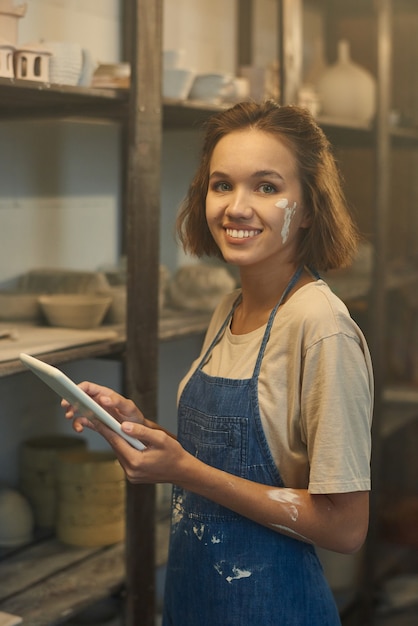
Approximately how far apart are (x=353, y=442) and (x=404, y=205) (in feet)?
9.35

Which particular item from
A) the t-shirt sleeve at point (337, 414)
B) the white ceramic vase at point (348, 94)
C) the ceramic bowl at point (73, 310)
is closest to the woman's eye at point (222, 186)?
the t-shirt sleeve at point (337, 414)

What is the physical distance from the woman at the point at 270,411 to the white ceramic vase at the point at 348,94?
1582mm

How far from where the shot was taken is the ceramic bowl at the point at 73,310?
2141 mm

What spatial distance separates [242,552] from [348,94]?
199 centimetres

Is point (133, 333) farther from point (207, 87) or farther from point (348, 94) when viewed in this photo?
point (348, 94)

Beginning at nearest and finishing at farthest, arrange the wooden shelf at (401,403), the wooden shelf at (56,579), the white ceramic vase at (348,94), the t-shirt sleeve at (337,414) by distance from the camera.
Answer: the t-shirt sleeve at (337,414), the wooden shelf at (56,579), the white ceramic vase at (348,94), the wooden shelf at (401,403)

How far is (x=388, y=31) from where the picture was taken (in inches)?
125

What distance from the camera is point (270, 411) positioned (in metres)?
1.48

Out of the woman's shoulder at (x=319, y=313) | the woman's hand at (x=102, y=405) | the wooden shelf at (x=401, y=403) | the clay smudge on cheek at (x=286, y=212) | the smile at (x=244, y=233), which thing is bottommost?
the wooden shelf at (x=401, y=403)

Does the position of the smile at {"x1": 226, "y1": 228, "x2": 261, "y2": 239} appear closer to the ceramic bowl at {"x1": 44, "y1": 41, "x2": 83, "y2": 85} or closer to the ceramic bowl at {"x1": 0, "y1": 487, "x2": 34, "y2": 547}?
the ceramic bowl at {"x1": 44, "y1": 41, "x2": 83, "y2": 85}

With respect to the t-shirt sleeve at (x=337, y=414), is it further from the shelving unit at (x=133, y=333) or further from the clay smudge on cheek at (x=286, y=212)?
the shelving unit at (x=133, y=333)

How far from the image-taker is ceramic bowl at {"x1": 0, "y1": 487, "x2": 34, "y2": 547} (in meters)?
2.18

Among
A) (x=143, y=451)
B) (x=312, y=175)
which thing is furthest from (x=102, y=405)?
(x=312, y=175)

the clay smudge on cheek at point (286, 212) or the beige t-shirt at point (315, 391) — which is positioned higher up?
the clay smudge on cheek at point (286, 212)
